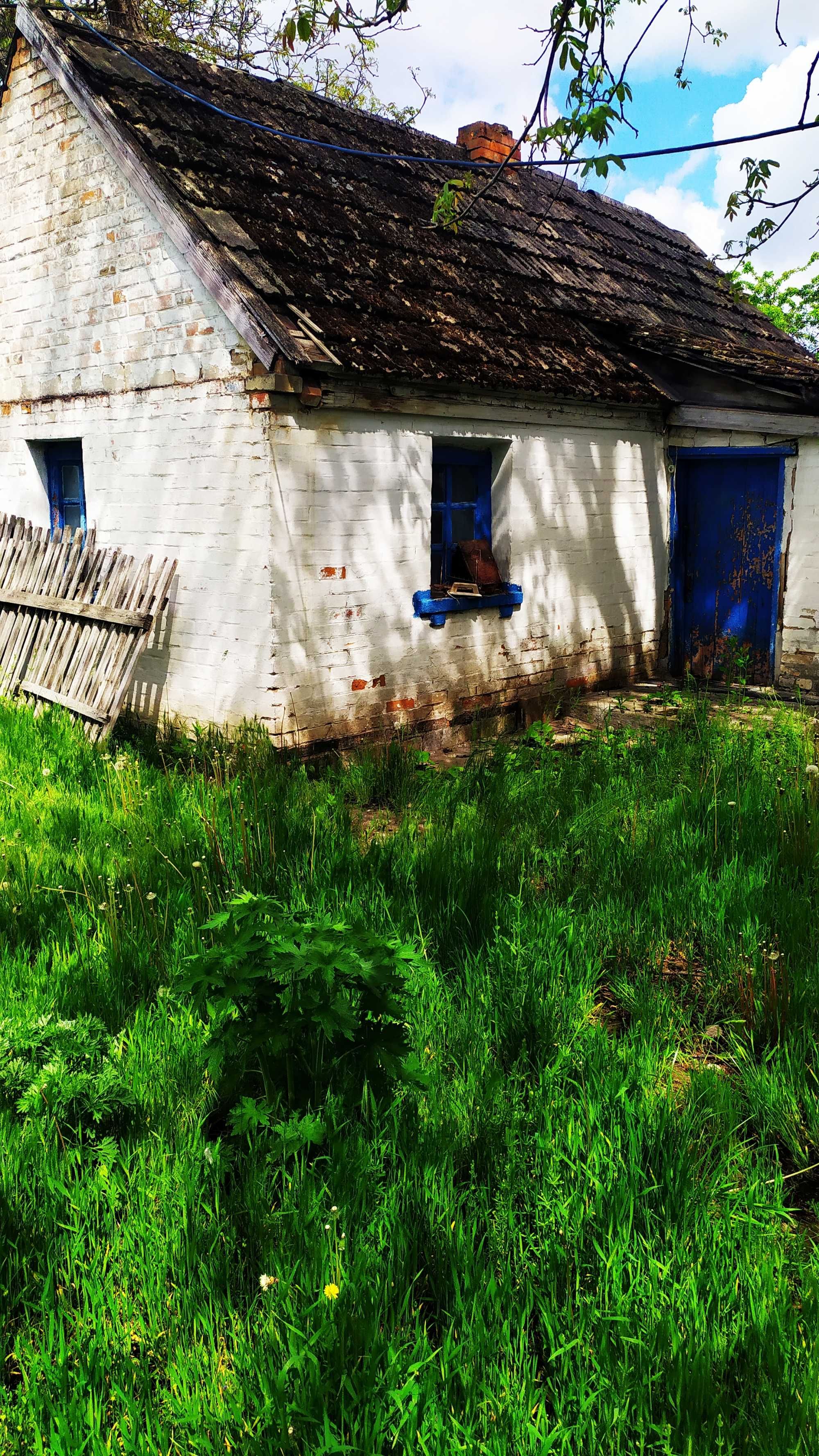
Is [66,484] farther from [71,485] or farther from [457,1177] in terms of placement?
[457,1177]

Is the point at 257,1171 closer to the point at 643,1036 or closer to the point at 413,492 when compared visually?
the point at 643,1036

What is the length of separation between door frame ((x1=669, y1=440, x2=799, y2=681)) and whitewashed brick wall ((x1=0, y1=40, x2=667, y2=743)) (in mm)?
1059

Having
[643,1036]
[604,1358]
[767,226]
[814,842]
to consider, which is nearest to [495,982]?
[643,1036]

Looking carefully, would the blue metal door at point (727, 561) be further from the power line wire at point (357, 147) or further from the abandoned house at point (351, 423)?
the power line wire at point (357, 147)

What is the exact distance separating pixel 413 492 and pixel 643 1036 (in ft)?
16.9

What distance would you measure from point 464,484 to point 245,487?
2476mm

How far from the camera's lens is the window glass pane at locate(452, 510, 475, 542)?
27.8ft

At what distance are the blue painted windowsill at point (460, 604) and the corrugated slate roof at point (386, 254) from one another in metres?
1.62

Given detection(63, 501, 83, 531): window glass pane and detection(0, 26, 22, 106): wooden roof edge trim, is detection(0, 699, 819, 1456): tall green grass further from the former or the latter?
detection(0, 26, 22, 106): wooden roof edge trim

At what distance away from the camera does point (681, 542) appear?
11.0 m

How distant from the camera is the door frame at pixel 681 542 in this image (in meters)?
9.85

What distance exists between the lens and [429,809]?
563 cm

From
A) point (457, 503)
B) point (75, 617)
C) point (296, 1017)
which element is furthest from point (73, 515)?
point (296, 1017)

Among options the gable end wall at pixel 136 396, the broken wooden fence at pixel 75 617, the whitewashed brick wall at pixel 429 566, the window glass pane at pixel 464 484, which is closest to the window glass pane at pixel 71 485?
the gable end wall at pixel 136 396
